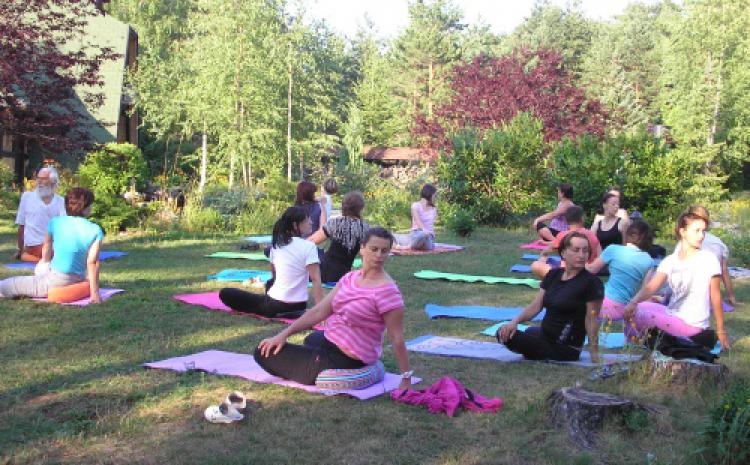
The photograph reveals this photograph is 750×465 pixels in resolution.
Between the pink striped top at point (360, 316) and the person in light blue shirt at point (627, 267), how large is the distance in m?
3.07

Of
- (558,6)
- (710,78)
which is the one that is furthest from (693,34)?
(558,6)

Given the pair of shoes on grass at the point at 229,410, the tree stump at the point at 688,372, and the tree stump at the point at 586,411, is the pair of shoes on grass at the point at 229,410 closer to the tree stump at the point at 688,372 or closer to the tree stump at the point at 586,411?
the tree stump at the point at 586,411

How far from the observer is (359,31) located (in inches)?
2623

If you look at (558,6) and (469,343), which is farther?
(558,6)

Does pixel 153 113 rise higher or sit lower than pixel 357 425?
higher

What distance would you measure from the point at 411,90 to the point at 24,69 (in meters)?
38.1

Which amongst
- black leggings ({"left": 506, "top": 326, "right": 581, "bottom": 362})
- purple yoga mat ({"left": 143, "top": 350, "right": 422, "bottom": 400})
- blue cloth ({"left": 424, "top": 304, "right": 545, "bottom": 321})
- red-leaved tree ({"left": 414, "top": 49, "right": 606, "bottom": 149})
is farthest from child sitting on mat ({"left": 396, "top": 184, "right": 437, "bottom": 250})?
red-leaved tree ({"left": 414, "top": 49, "right": 606, "bottom": 149})

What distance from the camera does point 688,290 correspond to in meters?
6.21

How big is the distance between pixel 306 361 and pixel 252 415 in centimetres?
61

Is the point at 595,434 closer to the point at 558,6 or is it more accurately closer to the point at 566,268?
the point at 566,268

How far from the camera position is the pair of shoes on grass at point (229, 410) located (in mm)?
4469

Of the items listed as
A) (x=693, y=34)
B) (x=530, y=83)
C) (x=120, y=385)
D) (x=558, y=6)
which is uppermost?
(x=558, y=6)

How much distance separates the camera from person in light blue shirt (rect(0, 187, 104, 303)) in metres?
7.95

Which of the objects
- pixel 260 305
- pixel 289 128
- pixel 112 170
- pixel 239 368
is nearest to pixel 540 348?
pixel 239 368
